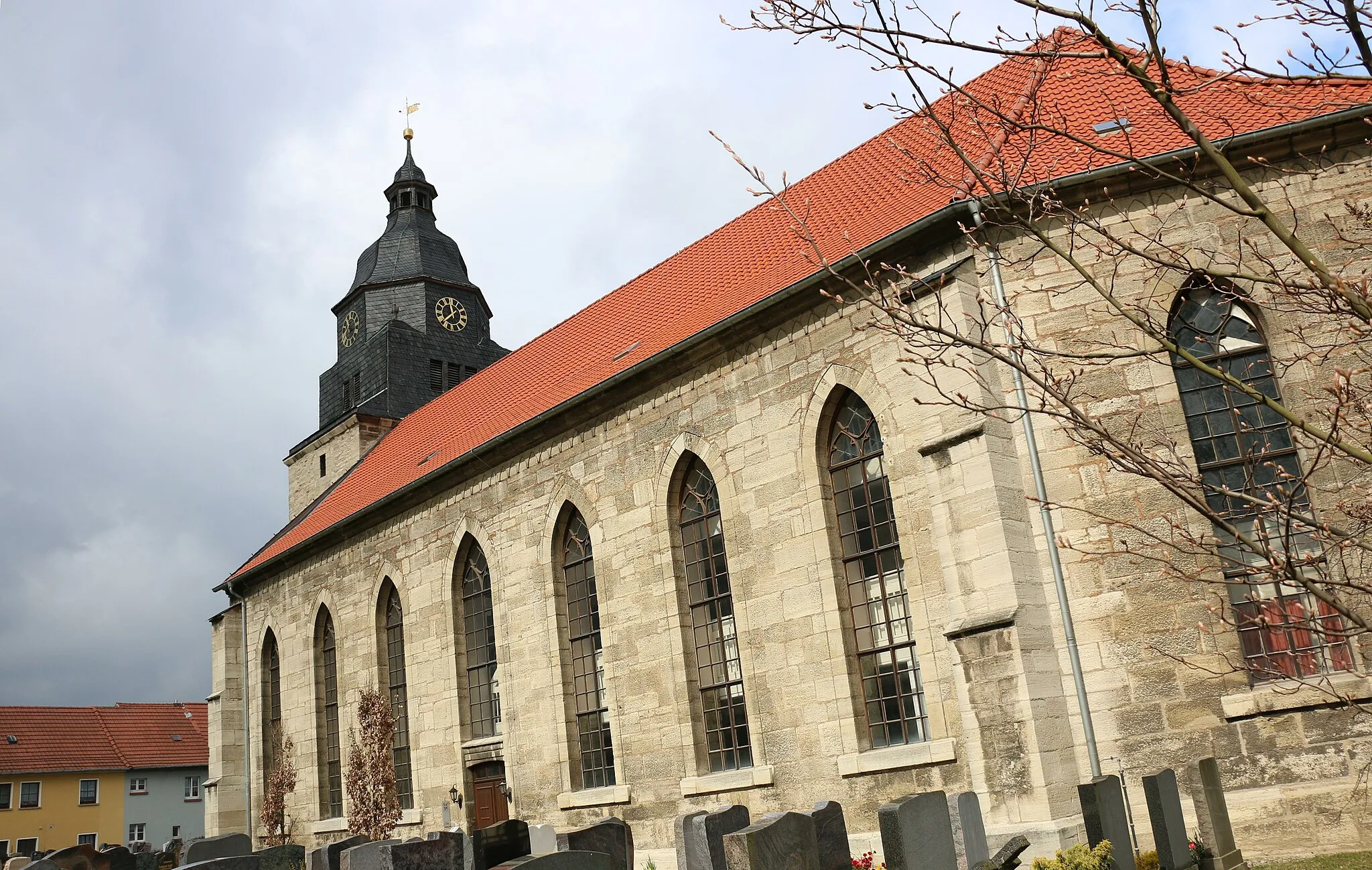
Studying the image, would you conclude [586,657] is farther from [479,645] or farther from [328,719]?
[328,719]

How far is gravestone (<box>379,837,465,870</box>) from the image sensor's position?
248 inches

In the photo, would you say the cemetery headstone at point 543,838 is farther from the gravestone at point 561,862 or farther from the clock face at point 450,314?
the clock face at point 450,314

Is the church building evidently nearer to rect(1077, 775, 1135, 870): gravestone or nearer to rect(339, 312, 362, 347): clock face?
rect(1077, 775, 1135, 870): gravestone

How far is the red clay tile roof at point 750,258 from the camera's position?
12.6 metres

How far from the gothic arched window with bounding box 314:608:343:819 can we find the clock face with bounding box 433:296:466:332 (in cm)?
983

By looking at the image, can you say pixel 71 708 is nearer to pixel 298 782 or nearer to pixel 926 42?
pixel 298 782

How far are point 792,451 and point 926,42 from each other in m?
10.1

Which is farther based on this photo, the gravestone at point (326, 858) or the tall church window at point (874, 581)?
the tall church window at point (874, 581)

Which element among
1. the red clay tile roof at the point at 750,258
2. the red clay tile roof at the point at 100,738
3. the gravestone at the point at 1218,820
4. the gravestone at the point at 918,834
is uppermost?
the red clay tile roof at the point at 750,258

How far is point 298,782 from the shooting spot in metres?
23.6

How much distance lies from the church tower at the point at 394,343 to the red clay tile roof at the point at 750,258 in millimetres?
1383

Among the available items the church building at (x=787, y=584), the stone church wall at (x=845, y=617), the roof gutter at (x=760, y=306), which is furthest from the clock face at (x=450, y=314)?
the stone church wall at (x=845, y=617)

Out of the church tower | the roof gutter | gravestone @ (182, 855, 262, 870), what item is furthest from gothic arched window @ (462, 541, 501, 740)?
gravestone @ (182, 855, 262, 870)

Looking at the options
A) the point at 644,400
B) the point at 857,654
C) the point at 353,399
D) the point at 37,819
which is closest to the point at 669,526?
the point at 644,400
